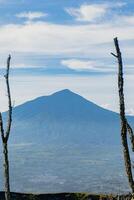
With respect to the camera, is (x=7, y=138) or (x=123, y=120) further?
(x=7, y=138)

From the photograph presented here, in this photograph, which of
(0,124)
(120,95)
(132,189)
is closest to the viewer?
(132,189)

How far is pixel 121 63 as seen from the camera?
28078 mm

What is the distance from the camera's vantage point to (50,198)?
96.5 ft

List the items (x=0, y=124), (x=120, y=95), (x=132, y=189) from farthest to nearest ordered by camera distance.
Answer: (x=0, y=124) → (x=120, y=95) → (x=132, y=189)

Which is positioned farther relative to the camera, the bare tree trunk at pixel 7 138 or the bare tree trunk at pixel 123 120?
the bare tree trunk at pixel 7 138

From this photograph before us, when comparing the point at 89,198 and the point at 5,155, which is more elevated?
the point at 5,155

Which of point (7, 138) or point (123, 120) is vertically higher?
point (123, 120)

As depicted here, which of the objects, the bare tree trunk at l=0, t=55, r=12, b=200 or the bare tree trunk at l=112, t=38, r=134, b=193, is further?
the bare tree trunk at l=0, t=55, r=12, b=200

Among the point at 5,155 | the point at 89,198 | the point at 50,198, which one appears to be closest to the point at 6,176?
the point at 5,155

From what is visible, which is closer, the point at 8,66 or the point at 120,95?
the point at 120,95

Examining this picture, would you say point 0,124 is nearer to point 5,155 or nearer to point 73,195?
point 5,155

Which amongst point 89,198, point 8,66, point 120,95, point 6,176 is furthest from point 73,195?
point 8,66

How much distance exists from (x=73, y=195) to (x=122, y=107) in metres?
5.62

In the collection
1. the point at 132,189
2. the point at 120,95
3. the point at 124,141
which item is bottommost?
the point at 132,189
